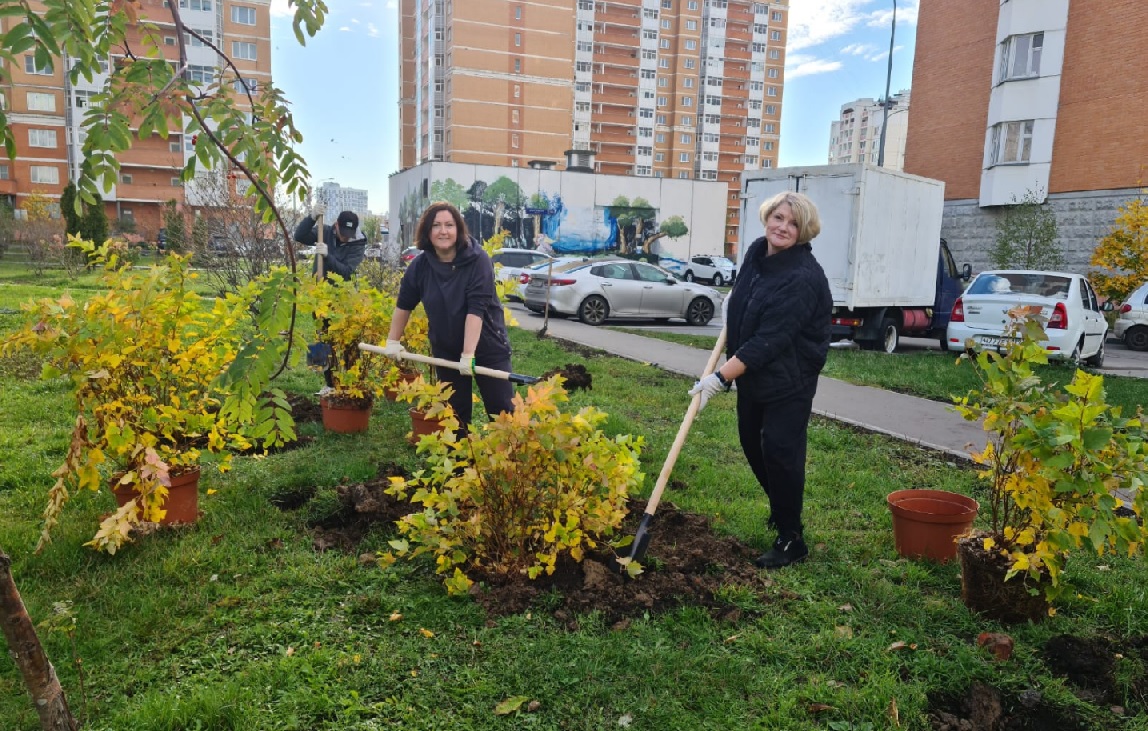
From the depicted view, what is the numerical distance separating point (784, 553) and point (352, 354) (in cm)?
389

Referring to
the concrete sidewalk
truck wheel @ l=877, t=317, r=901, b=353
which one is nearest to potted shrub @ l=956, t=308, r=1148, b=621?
the concrete sidewalk

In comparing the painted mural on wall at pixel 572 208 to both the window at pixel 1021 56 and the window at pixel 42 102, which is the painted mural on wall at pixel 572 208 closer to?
the window at pixel 1021 56

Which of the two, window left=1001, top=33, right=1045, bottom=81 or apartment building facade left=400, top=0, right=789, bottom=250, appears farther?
apartment building facade left=400, top=0, right=789, bottom=250

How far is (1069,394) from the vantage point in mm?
3309

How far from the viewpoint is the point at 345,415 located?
6.19 m

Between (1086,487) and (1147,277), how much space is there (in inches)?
836

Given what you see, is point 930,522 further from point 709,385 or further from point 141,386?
point 141,386

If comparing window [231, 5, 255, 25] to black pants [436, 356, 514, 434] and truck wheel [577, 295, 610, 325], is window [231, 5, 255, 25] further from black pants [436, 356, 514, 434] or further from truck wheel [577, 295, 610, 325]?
black pants [436, 356, 514, 434]

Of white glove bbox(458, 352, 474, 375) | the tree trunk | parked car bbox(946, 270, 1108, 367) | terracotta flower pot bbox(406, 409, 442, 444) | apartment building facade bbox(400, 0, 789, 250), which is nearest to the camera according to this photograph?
the tree trunk

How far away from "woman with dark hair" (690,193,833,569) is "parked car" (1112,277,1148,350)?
691 inches

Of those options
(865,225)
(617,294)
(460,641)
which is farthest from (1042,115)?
(460,641)

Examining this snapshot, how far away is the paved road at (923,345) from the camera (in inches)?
516

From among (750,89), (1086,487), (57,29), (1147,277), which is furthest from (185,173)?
(750,89)

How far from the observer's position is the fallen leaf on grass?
2.75 meters
